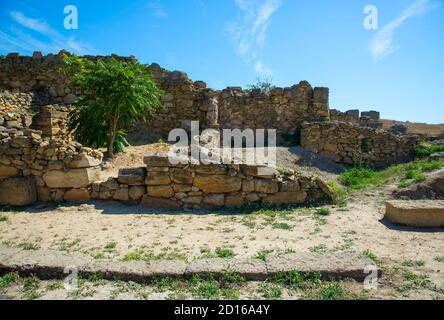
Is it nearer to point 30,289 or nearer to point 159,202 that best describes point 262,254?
point 30,289

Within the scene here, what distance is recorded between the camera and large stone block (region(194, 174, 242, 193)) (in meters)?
6.50

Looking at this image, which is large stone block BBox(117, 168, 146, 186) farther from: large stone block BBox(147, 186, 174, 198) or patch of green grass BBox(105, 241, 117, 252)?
patch of green grass BBox(105, 241, 117, 252)

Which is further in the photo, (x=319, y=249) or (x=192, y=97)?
(x=192, y=97)

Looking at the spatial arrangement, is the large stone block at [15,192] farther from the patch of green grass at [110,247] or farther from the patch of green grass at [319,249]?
the patch of green grass at [319,249]

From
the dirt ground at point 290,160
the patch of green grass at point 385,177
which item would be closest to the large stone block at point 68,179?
the dirt ground at point 290,160

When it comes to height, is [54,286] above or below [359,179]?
below

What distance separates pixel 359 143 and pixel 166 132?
758cm

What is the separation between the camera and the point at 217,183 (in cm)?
650

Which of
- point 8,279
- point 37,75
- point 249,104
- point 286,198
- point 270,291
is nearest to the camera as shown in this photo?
point 270,291

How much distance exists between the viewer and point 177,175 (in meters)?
6.54

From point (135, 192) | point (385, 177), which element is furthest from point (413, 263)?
point (385, 177)

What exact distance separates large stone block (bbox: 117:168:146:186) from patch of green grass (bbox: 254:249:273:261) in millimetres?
3347

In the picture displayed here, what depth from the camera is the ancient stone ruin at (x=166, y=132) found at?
21.4 ft
